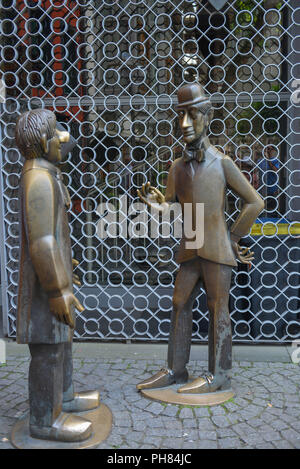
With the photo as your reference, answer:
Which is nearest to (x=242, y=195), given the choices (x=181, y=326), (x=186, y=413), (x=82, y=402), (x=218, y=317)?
(x=218, y=317)

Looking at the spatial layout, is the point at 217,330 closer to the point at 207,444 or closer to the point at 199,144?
the point at 207,444

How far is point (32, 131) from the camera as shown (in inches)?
102

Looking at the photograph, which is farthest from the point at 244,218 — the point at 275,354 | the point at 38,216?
the point at 275,354

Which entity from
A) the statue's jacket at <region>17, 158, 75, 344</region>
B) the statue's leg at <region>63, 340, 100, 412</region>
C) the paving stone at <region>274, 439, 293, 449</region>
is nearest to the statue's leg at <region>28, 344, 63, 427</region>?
the statue's jacket at <region>17, 158, 75, 344</region>

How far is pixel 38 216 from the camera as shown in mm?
2457

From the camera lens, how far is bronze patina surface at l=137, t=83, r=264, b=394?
3.13 meters

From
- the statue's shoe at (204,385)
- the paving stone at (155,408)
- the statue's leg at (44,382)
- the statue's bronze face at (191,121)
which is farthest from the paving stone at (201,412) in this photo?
the statue's bronze face at (191,121)

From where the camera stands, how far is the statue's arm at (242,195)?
125 inches

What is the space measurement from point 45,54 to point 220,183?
12.4 ft

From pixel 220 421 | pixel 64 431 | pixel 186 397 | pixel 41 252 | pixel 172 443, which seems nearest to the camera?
pixel 41 252

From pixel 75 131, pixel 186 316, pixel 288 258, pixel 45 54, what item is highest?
pixel 45 54

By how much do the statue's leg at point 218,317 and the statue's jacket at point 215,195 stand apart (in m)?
0.10

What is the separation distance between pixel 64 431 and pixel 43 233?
118cm

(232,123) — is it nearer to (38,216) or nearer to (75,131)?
(75,131)
